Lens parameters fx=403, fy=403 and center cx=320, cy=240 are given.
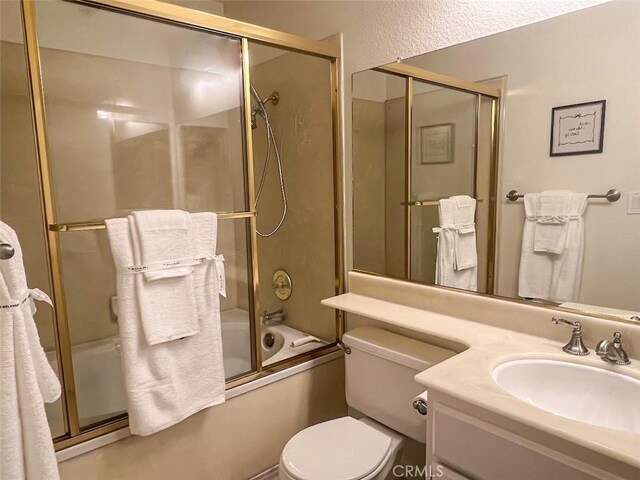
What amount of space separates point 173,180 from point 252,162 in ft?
2.06

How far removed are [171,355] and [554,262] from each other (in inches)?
55.0

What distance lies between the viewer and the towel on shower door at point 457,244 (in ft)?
5.12

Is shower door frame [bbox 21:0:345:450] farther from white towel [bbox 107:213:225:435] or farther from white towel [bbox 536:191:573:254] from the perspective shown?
white towel [bbox 536:191:573:254]

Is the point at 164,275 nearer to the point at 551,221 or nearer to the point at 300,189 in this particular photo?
the point at 300,189

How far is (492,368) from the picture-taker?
1118mm

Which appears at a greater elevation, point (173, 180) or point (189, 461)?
point (173, 180)

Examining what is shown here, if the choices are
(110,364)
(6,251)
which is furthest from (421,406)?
(110,364)

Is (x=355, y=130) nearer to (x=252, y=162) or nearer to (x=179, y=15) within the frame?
(x=252, y=162)

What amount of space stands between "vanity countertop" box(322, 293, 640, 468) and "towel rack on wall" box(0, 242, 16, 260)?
1139mm

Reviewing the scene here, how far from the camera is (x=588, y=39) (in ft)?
3.96

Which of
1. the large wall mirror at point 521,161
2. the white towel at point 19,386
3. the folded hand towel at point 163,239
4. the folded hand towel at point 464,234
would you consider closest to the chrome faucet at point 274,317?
the large wall mirror at point 521,161

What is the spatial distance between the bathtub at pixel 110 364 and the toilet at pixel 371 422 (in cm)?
44

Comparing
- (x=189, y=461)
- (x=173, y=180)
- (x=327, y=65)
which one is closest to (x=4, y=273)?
(x=189, y=461)

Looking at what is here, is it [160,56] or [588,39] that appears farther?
[160,56]
